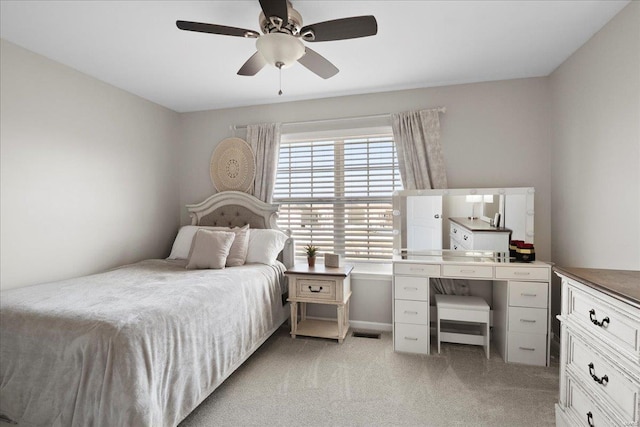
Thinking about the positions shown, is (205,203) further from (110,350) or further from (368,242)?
(110,350)

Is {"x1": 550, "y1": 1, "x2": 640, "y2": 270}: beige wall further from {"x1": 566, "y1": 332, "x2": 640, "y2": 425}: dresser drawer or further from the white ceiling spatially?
{"x1": 566, "y1": 332, "x2": 640, "y2": 425}: dresser drawer

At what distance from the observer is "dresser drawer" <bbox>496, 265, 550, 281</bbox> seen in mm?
2446

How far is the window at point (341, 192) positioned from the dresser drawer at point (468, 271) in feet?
2.58

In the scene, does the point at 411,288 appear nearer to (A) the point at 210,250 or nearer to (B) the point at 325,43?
(A) the point at 210,250

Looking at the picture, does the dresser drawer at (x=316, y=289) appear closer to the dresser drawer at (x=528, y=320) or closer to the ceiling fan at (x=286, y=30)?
the dresser drawer at (x=528, y=320)

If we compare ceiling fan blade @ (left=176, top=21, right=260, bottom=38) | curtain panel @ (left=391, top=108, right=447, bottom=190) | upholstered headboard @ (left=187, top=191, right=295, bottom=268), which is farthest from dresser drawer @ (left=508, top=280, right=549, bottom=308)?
ceiling fan blade @ (left=176, top=21, right=260, bottom=38)

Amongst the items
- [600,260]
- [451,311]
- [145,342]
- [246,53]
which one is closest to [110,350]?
[145,342]

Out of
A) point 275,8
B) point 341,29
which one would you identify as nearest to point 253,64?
point 275,8

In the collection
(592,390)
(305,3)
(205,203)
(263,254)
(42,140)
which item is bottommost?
(592,390)

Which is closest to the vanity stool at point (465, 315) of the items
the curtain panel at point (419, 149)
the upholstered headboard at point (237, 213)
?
the curtain panel at point (419, 149)

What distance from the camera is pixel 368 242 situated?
134 inches

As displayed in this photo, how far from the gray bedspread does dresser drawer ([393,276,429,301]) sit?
1.51 metres

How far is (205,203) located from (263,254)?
3.93 ft

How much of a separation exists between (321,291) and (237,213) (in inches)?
58.3
